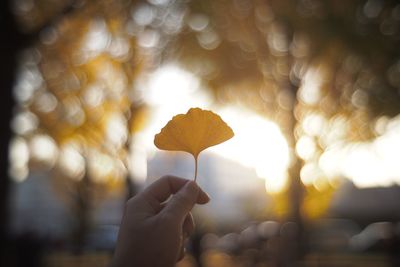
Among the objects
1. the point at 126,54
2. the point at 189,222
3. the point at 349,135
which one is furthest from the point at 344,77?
the point at 189,222

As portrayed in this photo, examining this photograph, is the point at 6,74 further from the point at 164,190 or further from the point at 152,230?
the point at 152,230

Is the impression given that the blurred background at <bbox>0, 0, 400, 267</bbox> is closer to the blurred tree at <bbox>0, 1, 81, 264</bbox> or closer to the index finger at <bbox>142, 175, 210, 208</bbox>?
the blurred tree at <bbox>0, 1, 81, 264</bbox>

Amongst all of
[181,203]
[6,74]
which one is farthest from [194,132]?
[6,74]

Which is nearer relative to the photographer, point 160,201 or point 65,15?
point 160,201

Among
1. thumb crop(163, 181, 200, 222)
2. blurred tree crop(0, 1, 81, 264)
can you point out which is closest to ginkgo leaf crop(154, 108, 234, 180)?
thumb crop(163, 181, 200, 222)

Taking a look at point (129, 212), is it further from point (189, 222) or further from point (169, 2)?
point (169, 2)

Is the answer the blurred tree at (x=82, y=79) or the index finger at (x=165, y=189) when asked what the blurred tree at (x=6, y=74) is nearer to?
the blurred tree at (x=82, y=79)
